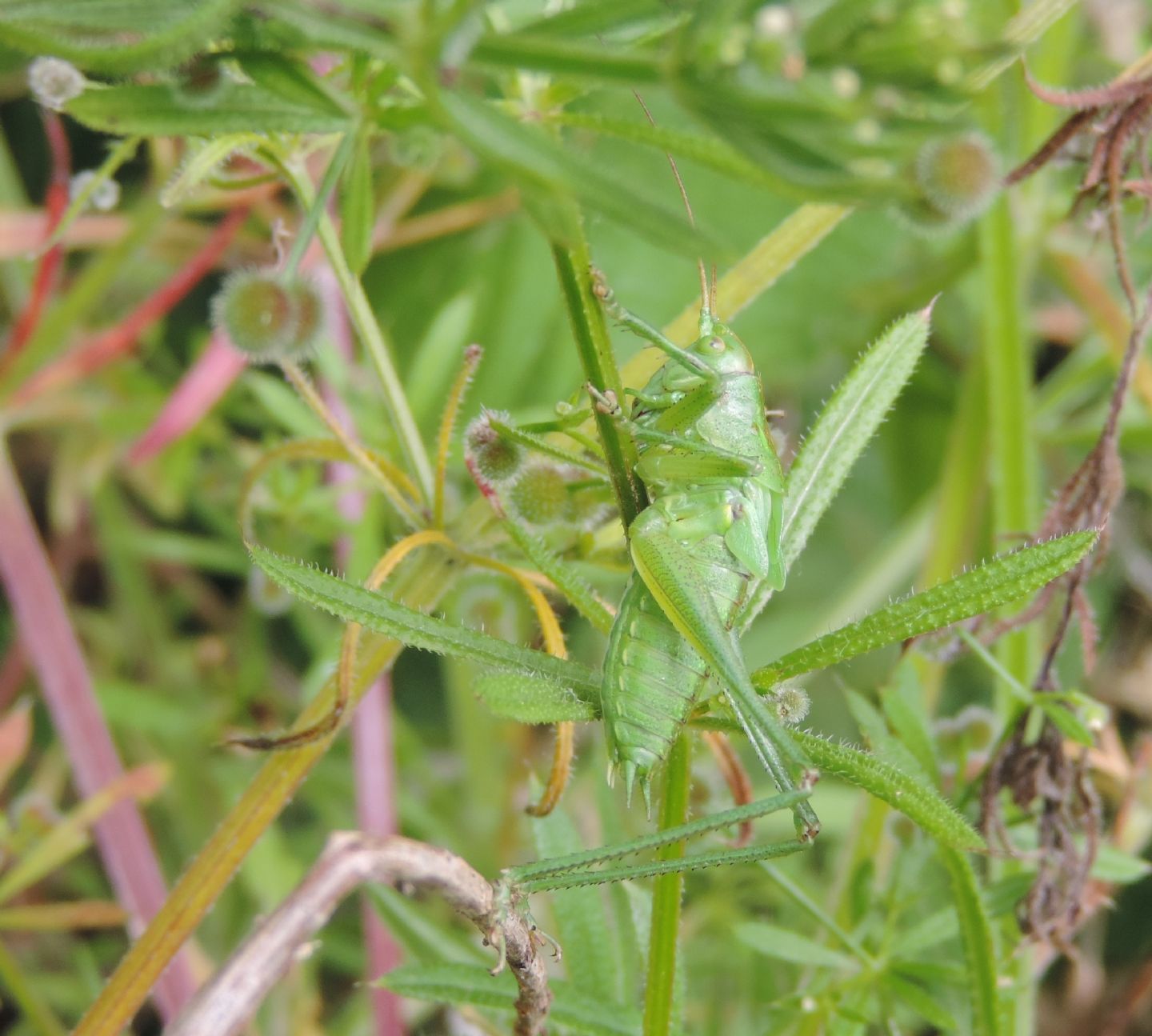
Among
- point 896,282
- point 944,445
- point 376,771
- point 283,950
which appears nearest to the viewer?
point 283,950

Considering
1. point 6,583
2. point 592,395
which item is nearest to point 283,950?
point 592,395

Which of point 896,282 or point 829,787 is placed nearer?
point 829,787

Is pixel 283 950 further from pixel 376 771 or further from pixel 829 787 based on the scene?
pixel 829 787

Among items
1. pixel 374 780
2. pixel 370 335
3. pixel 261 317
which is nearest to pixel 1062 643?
pixel 370 335

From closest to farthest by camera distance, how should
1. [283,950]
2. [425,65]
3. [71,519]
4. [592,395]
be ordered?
[425,65]
[283,950]
[592,395]
[71,519]

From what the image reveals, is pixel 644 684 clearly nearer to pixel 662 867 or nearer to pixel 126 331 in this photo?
pixel 662 867

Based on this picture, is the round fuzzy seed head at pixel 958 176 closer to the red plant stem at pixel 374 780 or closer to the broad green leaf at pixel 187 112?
the broad green leaf at pixel 187 112

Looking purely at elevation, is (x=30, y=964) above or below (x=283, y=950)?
below

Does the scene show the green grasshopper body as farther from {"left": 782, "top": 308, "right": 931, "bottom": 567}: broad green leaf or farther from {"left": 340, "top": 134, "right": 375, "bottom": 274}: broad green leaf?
{"left": 340, "top": 134, "right": 375, "bottom": 274}: broad green leaf

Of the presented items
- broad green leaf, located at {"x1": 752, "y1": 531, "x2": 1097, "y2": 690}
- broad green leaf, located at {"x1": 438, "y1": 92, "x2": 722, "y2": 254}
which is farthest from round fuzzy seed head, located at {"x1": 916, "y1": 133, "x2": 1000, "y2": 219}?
broad green leaf, located at {"x1": 438, "y1": 92, "x2": 722, "y2": 254}
